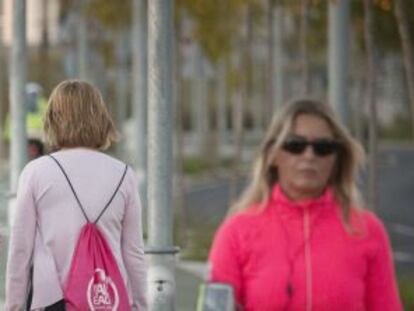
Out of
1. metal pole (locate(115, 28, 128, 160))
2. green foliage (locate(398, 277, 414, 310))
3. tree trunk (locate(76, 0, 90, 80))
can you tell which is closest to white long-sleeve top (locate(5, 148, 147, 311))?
green foliage (locate(398, 277, 414, 310))

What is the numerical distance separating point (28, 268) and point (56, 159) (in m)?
0.47

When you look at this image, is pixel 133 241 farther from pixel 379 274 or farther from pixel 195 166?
pixel 195 166

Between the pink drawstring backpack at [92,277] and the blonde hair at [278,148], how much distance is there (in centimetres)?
194

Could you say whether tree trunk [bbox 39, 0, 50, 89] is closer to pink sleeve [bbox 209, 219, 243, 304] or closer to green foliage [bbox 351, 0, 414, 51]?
green foliage [bbox 351, 0, 414, 51]

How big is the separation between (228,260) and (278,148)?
39 centimetres

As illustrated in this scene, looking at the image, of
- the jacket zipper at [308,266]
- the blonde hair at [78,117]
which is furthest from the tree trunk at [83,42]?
the jacket zipper at [308,266]

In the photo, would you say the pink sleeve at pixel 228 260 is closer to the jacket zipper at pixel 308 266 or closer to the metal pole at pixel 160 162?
the jacket zipper at pixel 308 266

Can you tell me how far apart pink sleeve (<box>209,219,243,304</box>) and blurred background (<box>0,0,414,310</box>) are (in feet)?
3.93

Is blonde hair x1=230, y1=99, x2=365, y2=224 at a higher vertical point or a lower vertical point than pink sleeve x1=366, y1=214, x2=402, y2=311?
higher

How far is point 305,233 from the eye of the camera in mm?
5203

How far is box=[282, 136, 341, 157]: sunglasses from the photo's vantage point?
535 centimetres

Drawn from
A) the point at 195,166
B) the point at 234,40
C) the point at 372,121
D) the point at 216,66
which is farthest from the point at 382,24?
the point at 195,166

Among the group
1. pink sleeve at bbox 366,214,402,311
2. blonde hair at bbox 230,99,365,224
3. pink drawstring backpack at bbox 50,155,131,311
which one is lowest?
pink drawstring backpack at bbox 50,155,131,311

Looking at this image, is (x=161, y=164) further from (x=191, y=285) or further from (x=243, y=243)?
(x=191, y=285)
